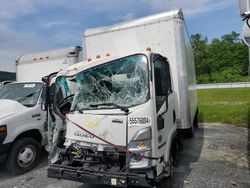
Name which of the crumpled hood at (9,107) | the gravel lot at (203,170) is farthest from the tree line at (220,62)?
the crumpled hood at (9,107)

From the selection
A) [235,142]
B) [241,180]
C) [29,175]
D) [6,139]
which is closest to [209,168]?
[241,180]

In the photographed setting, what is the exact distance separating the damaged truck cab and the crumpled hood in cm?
155

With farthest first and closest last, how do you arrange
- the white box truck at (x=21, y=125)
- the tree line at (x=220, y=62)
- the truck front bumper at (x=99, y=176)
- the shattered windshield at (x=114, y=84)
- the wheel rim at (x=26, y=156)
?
the tree line at (x=220, y=62) < the wheel rim at (x=26, y=156) < the white box truck at (x=21, y=125) < the shattered windshield at (x=114, y=84) < the truck front bumper at (x=99, y=176)

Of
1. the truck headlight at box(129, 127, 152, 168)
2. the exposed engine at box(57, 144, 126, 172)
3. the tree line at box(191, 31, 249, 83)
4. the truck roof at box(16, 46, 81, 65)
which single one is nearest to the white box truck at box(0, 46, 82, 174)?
the truck roof at box(16, 46, 81, 65)

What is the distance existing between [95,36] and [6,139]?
296 cm

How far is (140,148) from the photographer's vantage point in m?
4.05

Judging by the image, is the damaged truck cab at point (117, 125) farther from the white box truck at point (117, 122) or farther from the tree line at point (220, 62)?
the tree line at point (220, 62)

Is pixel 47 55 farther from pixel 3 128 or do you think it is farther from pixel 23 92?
pixel 3 128

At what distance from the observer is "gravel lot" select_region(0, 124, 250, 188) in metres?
5.27

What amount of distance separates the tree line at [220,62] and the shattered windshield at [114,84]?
5460cm

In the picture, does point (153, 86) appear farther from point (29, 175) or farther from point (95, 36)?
point (29, 175)

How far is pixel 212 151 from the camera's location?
7.40m

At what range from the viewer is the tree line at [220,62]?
59219mm

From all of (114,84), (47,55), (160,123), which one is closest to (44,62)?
(47,55)
